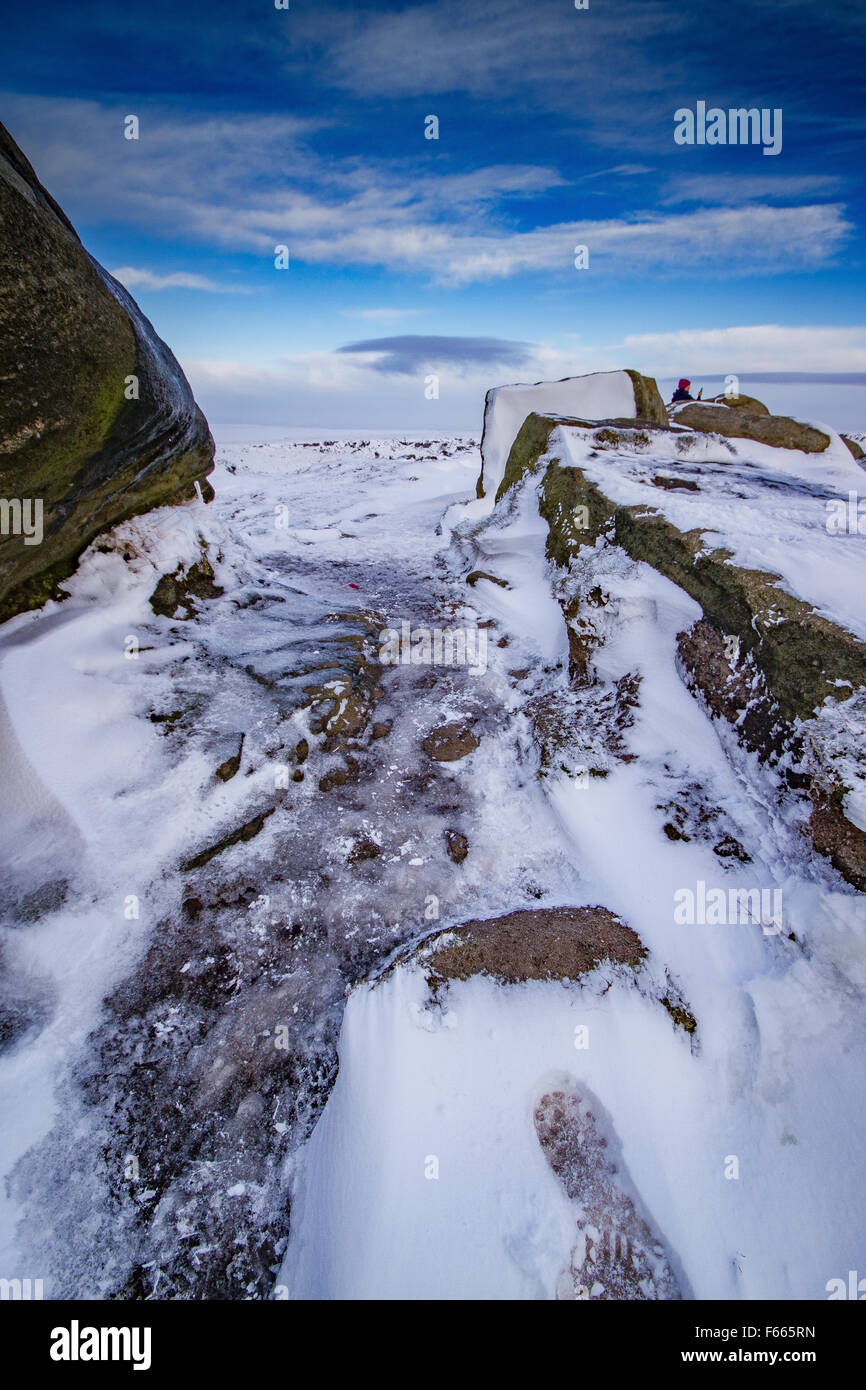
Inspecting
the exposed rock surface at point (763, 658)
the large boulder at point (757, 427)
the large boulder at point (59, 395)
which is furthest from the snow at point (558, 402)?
the large boulder at point (59, 395)

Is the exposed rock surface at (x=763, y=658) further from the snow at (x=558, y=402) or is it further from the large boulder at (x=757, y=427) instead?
the large boulder at (x=757, y=427)

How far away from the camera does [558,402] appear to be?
37.3 feet

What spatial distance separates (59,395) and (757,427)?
11534mm

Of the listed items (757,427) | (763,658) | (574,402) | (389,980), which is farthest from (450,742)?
(757,427)

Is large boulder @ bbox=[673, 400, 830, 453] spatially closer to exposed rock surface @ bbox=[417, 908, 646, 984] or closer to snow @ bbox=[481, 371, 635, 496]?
snow @ bbox=[481, 371, 635, 496]

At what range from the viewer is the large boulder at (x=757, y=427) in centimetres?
1007

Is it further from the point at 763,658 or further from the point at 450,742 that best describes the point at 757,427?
the point at 450,742

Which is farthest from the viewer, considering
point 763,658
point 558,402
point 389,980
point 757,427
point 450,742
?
point 558,402

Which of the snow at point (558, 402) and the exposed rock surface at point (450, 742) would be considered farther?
the snow at point (558, 402)

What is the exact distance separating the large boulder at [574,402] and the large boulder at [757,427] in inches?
38.8

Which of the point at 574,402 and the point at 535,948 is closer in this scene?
the point at 535,948

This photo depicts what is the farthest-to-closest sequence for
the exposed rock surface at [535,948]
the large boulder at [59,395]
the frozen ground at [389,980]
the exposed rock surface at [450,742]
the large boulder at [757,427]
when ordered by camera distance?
1. the large boulder at [757,427]
2. the exposed rock surface at [450,742]
3. the large boulder at [59,395]
4. the exposed rock surface at [535,948]
5. the frozen ground at [389,980]

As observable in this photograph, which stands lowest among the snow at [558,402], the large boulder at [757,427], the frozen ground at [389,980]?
the frozen ground at [389,980]

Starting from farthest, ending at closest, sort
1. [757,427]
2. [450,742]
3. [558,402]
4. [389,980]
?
1. [558,402]
2. [757,427]
3. [450,742]
4. [389,980]
